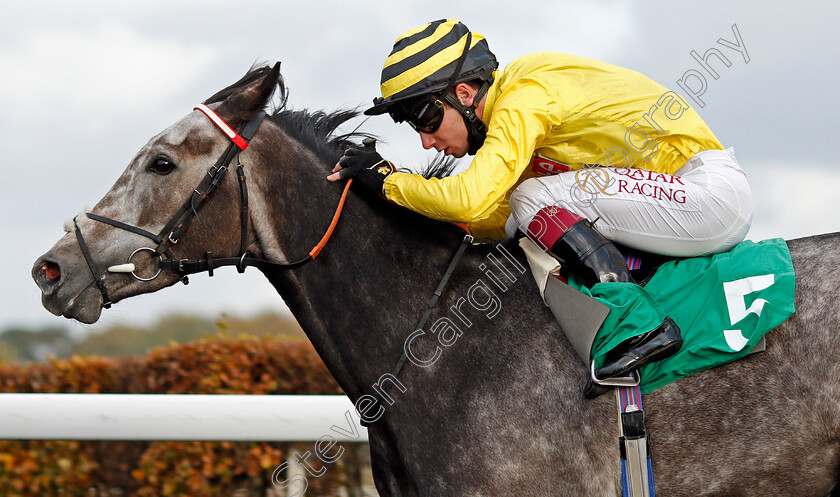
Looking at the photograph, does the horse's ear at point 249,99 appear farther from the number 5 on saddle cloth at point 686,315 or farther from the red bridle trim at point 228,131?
the number 5 on saddle cloth at point 686,315

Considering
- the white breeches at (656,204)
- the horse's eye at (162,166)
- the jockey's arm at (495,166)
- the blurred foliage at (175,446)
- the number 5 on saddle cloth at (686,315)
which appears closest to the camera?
the number 5 on saddle cloth at (686,315)

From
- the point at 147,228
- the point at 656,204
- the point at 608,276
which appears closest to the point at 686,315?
the point at 608,276

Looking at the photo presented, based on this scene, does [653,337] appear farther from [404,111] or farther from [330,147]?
[330,147]

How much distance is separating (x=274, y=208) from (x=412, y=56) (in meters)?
0.74

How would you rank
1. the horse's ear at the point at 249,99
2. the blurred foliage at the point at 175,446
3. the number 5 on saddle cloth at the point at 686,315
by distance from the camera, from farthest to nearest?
the blurred foliage at the point at 175,446 < the horse's ear at the point at 249,99 < the number 5 on saddle cloth at the point at 686,315

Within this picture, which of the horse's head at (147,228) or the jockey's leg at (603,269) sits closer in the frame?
the jockey's leg at (603,269)

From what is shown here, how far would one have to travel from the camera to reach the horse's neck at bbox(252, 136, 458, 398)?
258cm

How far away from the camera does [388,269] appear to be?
262cm

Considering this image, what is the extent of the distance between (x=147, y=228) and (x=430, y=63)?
1148 millimetres

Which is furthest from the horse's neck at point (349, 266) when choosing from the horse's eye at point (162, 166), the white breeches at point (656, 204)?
the white breeches at point (656, 204)

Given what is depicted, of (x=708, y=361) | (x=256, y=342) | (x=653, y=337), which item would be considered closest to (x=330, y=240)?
(x=653, y=337)

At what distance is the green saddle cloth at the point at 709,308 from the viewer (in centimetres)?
224

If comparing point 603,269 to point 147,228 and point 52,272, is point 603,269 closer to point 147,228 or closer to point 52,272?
point 147,228

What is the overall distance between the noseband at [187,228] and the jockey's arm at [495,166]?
356 millimetres
